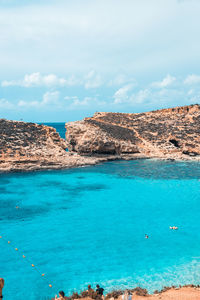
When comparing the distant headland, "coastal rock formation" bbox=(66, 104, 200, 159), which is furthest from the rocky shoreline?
"coastal rock formation" bbox=(66, 104, 200, 159)

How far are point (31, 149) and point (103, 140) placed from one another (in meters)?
15.3

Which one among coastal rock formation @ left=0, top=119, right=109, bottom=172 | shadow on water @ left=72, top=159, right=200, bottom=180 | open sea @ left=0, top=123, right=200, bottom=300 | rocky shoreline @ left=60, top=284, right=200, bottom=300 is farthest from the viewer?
coastal rock formation @ left=0, top=119, right=109, bottom=172

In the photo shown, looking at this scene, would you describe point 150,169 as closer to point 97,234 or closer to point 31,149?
point 31,149

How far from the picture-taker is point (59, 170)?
150 ft

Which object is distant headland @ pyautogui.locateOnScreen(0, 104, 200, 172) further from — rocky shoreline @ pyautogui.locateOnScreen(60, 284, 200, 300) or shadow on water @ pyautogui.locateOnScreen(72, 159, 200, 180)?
rocky shoreline @ pyautogui.locateOnScreen(60, 284, 200, 300)

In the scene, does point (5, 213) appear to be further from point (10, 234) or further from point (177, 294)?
point (177, 294)

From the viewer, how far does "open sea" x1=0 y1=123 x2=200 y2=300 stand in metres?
14.8

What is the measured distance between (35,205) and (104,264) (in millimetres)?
13403

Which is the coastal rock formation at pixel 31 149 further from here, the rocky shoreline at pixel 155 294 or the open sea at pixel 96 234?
the rocky shoreline at pixel 155 294

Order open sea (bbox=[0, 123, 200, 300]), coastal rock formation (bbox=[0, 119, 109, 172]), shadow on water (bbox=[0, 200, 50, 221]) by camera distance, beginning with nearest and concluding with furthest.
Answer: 1. open sea (bbox=[0, 123, 200, 300])
2. shadow on water (bbox=[0, 200, 50, 221])
3. coastal rock formation (bbox=[0, 119, 109, 172])

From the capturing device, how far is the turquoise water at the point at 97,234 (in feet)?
48.8

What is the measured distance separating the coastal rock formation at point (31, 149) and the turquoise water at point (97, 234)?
6616mm

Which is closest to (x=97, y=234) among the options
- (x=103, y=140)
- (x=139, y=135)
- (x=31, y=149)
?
(x=31, y=149)

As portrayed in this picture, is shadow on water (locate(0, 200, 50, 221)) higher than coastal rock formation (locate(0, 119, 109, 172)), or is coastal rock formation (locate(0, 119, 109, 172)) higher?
coastal rock formation (locate(0, 119, 109, 172))
